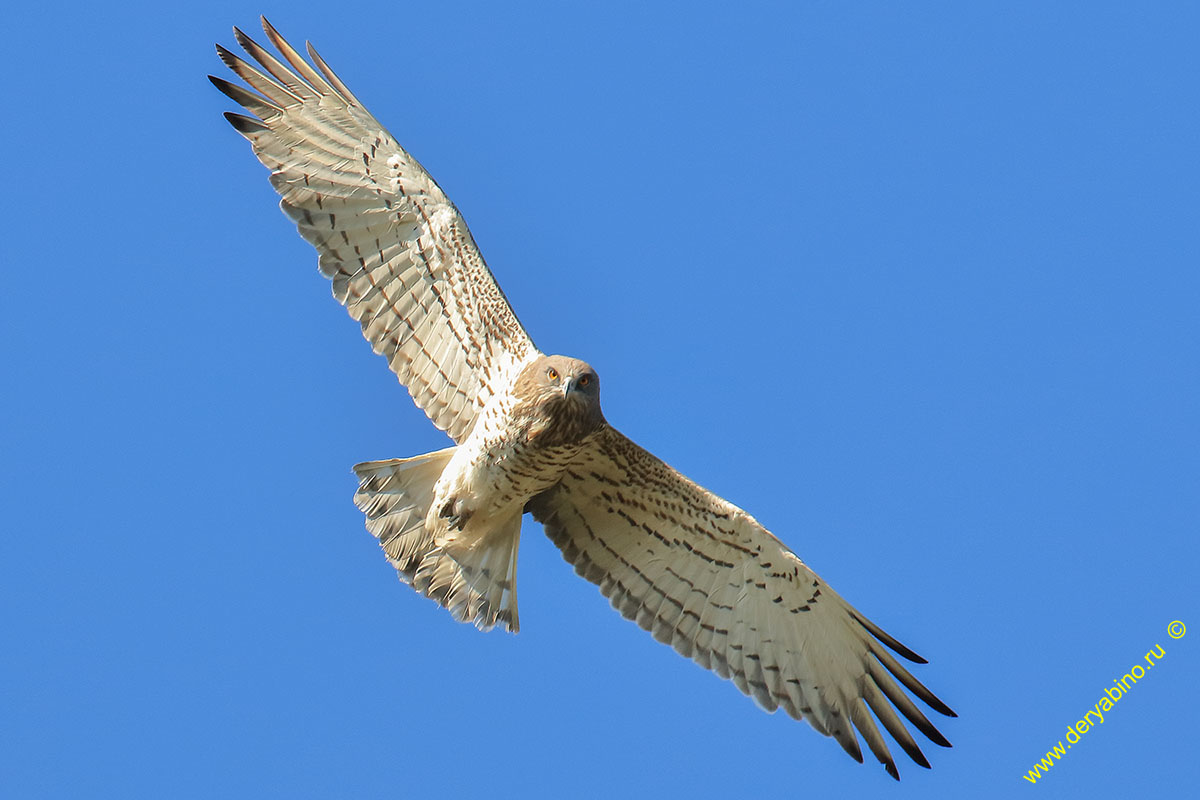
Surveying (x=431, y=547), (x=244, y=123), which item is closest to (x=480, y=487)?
(x=431, y=547)

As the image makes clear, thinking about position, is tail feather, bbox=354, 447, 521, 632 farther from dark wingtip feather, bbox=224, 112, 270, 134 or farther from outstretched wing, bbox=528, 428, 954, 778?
dark wingtip feather, bbox=224, 112, 270, 134

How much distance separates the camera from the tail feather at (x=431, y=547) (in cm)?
1049

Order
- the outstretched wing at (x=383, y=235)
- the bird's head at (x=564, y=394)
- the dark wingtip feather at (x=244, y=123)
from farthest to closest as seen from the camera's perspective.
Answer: the outstretched wing at (x=383, y=235)
the dark wingtip feather at (x=244, y=123)
the bird's head at (x=564, y=394)

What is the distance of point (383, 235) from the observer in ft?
34.7

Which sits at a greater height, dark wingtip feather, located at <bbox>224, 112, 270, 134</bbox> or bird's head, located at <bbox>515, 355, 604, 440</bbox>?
dark wingtip feather, located at <bbox>224, 112, 270, 134</bbox>

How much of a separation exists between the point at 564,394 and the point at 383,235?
5.79ft

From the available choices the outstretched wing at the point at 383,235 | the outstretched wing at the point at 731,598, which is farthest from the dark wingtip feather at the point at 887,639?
the outstretched wing at the point at 383,235

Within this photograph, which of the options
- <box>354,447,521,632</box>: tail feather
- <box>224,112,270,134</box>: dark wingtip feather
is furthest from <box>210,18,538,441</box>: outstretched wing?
<box>354,447,521,632</box>: tail feather

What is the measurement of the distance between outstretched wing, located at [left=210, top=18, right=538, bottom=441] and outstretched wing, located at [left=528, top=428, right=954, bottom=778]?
3.14 feet

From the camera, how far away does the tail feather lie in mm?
10492

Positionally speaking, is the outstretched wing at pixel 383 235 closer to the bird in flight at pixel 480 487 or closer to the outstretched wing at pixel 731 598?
the bird in flight at pixel 480 487

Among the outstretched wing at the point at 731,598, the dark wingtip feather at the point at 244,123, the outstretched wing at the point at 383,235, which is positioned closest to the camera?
the dark wingtip feather at the point at 244,123

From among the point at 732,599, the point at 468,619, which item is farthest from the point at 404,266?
the point at 732,599

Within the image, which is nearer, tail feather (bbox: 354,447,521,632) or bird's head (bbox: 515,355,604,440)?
bird's head (bbox: 515,355,604,440)
